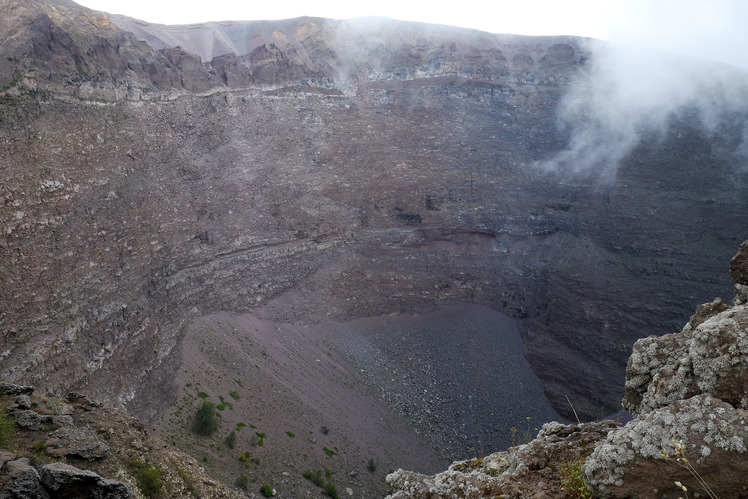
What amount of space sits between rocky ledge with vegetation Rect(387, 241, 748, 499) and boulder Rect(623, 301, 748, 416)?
13 millimetres

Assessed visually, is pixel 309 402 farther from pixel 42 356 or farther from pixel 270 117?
pixel 270 117

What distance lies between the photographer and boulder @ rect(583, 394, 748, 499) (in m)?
5.07

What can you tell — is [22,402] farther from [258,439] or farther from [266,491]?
[258,439]

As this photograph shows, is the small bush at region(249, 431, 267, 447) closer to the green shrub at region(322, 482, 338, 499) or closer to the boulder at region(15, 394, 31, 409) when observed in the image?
the green shrub at region(322, 482, 338, 499)

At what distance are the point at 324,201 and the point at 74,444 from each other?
32.2 m

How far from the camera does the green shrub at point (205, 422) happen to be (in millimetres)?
24547

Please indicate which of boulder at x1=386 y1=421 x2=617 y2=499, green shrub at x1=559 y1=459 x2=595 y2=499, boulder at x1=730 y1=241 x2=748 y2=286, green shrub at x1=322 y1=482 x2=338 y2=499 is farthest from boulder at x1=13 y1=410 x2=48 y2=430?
green shrub at x1=322 y1=482 x2=338 y2=499

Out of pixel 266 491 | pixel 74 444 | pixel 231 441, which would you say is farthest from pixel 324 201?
pixel 74 444

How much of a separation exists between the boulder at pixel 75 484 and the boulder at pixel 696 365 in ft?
32.1

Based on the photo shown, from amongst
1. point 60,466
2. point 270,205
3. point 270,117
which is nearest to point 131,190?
point 270,205

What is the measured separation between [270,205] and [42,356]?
20572 millimetres

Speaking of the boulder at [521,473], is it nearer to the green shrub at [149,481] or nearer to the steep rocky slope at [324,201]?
the green shrub at [149,481]

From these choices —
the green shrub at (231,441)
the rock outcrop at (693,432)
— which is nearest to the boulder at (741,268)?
the rock outcrop at (693,432)

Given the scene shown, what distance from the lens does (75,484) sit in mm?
9000
